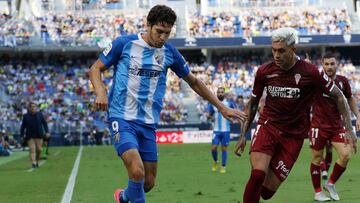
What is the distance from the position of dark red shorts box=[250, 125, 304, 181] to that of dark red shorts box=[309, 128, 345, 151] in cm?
415

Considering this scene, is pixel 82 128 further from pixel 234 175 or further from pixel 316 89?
pixel 316 89

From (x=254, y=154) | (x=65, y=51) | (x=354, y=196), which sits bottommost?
(x=65, y=51)

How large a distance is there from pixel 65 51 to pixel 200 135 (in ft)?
55.9

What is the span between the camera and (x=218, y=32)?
61.7 meters

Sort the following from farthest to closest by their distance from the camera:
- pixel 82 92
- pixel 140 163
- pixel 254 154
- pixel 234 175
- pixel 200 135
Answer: pixel 82 92 < pixel 200 135 < pixel 234 175 < pixel 254 154 < pixel 140 163

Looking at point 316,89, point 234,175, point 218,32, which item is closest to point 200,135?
point 218,32

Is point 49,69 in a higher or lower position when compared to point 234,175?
lower

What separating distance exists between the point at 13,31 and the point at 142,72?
51284mm

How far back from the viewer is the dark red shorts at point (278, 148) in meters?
9.37

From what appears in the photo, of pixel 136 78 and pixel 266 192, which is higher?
pixel 136 78

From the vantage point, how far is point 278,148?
952 cm

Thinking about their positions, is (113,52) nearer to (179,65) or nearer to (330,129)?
(179,65)

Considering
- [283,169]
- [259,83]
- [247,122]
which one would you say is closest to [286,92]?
[259,83]

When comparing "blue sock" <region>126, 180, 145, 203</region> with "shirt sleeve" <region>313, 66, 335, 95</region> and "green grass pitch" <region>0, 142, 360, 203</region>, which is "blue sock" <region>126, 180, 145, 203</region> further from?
"green grass pitch" <region>0, 142, 360, 203</region>
